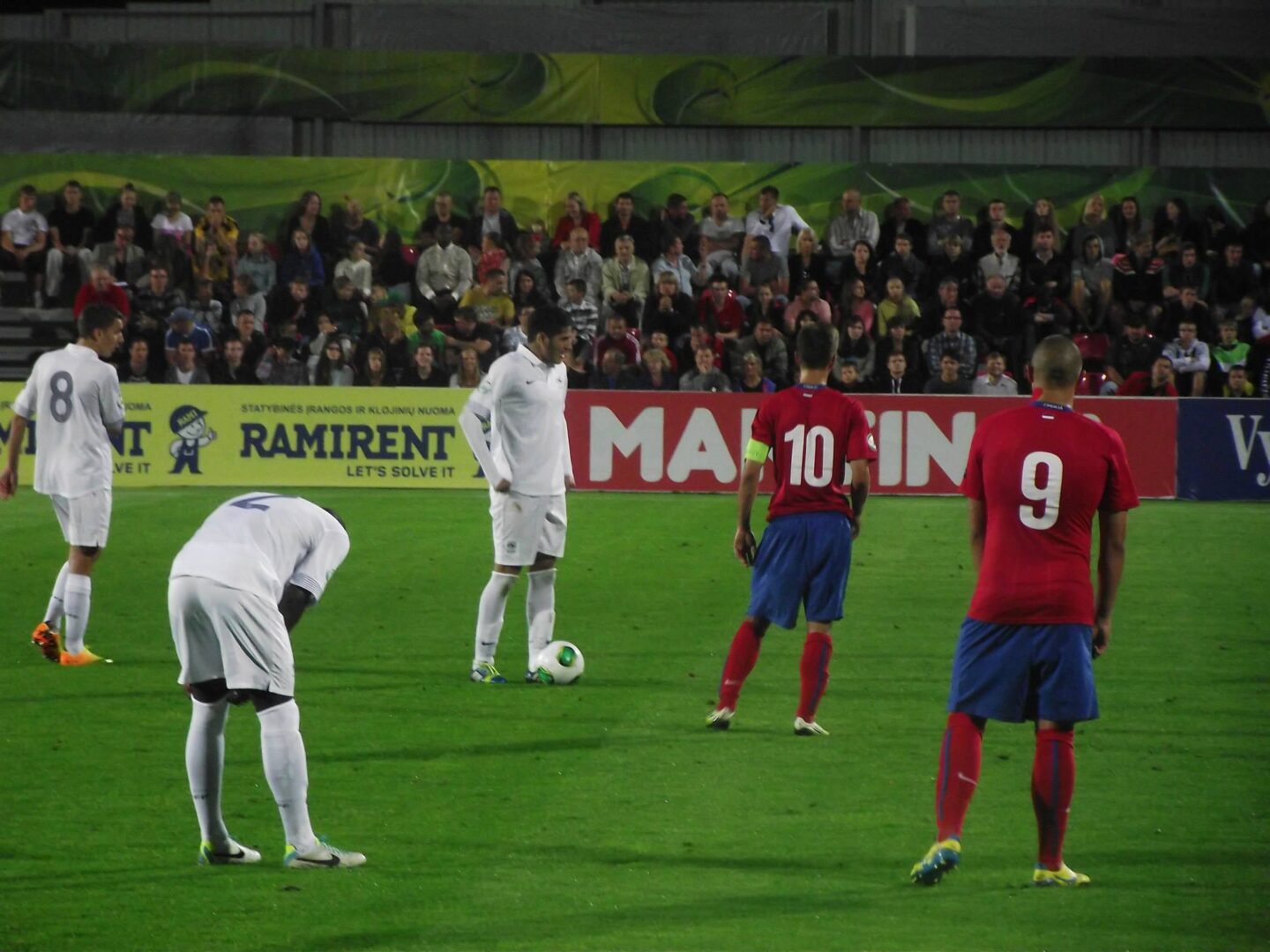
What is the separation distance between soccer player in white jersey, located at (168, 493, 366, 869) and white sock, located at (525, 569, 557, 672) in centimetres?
409

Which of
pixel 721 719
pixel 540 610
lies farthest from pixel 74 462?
pixel 721 719

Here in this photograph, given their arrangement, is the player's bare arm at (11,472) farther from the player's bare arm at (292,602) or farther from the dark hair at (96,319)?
the player's bare arm at (292,602)

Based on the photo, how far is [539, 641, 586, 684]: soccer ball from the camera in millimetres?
10797

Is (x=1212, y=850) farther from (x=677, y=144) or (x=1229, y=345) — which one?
(x=677, y=144)

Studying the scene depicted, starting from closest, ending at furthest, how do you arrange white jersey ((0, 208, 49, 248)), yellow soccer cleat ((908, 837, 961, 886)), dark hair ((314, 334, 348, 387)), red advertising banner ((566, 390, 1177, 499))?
yellow soccer cleat ((908, 837, 961, 886)), red advertising banner ((566, 390, 1177, 499)), dark hair ((314, 334, 348, 387)), white jersey ((0, 208, 49, 248))

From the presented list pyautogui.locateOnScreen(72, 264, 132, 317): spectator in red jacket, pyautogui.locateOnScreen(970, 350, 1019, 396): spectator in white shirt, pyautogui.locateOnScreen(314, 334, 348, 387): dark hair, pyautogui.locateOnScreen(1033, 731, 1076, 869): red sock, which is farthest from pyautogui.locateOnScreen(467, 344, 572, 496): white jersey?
pyautogui.locateOnScreen(72, 264, 132, 317): spectator in red jacket

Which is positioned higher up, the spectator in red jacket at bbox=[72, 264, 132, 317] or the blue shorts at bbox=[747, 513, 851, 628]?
the spectator in red jacket at bbox=[72, 264, 132, 317]

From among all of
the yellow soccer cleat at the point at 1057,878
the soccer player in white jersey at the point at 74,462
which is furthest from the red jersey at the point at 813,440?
the soccer player in white jersey at the point at 74,462

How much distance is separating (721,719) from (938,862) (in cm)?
306

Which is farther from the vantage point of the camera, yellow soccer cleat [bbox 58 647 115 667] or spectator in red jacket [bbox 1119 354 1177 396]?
spectator in red jacket [bbox 1119 354 1177 396]

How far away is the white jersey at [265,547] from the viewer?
6.43 m

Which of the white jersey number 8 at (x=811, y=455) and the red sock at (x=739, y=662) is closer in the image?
the white jersey number 8 at (x=811, y=455)

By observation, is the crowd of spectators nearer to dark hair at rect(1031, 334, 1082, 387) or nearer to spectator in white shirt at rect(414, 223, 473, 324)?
spectator in white shirt at rect(414, 223, 473, 324)

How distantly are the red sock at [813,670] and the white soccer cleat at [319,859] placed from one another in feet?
9.88
